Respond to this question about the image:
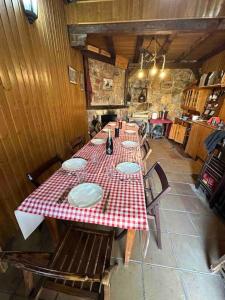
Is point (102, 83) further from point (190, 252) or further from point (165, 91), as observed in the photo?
point (190, 252)

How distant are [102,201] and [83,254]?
449 millimetres

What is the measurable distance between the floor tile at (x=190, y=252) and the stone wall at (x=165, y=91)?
4.62 metres

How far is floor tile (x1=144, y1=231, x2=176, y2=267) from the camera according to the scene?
1302 millimetres

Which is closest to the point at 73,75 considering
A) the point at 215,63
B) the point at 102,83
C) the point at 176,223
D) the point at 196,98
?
the point at 102,83

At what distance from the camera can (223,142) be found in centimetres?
210

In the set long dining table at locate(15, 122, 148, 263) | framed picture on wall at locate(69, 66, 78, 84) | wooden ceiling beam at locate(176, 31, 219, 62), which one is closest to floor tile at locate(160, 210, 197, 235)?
long dining table at locate(15, 122, 148, 263)

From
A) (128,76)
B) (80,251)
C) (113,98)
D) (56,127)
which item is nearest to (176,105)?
(128,76)

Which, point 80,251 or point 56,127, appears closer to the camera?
point 80,251

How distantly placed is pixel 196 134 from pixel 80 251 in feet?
11.4

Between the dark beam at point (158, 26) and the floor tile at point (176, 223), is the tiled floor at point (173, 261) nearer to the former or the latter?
the floor tile at point (176, 223)

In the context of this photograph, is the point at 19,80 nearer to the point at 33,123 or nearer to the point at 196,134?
the point at 33,123

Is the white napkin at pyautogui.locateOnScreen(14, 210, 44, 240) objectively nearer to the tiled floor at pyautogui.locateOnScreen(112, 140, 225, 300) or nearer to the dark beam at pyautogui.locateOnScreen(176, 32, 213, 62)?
the tiled floor at pyautogui.locateOnScreen(112, 140, 225, 300)

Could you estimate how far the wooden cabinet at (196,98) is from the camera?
12.4 feet

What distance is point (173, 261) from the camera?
1.31m
